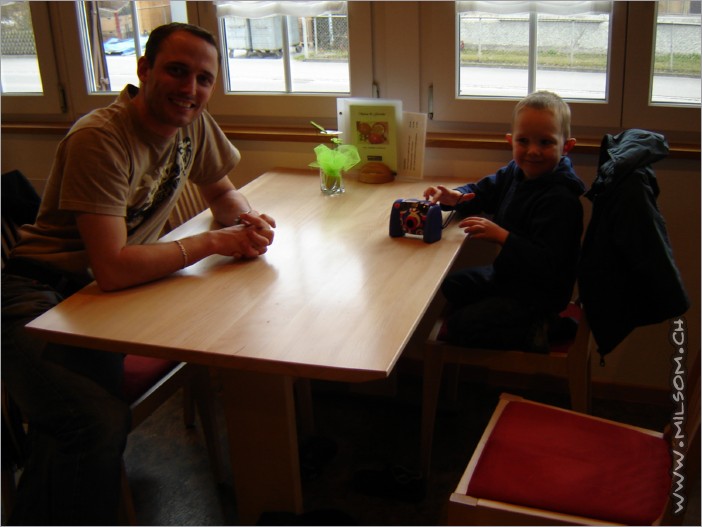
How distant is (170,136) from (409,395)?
4.19 feet

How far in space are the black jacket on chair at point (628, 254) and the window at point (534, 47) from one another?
22.4 inches

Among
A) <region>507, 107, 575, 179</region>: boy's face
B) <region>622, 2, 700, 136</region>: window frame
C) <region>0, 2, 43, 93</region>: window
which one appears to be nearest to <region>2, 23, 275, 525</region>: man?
<region>507, 107, 575, 179</region>: boy's face

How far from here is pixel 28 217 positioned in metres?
2.19

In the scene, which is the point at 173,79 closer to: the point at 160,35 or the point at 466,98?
the point at 160,35

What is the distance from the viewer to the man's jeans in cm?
166

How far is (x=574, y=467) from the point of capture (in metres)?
1.48

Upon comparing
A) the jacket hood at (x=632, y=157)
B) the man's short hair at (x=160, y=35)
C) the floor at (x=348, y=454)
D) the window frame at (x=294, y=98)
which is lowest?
the floor at (x=348, y=454)

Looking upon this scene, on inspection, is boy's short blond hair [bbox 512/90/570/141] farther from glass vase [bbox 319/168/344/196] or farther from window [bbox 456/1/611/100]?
glass vase [bbox 319/168/344/196]

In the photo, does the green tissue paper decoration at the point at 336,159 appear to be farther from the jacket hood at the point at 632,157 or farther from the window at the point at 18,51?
the window at the point at 18,51

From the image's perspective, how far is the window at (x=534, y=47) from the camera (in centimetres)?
234

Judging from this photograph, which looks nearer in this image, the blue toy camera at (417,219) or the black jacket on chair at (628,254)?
the black jacket on chair at (628,254)

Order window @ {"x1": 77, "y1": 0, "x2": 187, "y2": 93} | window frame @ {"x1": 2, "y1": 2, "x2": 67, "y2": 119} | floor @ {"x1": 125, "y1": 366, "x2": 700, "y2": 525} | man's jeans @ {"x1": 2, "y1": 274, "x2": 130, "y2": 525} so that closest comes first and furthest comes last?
man's jeans @ {"x1": 2, "y1": 274, "x2": 130, "y2": 525} → floor @ {"x1": 125, "y1": 366, "x2": 700, "y2": 525} → window @ {"x1": 77, "y1": 0, "x2": 187, "y2": 93} → window frame @ {"x1": 2, "y1": 2, "x2": 67, "y2": 119}

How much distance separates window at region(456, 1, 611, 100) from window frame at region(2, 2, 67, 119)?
1.53 meters

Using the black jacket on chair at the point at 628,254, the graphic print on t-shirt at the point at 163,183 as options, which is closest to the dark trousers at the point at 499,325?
the black jacket on chair at the point at 628,254
